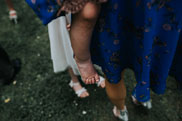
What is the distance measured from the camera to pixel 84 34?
0.88m

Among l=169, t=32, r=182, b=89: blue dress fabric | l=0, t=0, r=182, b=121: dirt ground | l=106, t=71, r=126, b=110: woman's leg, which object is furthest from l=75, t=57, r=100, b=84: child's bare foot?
l=0, t=0, r=182, b=121: dirt ground

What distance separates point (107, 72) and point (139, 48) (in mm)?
272

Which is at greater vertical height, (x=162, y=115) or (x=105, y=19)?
(x=105, y=19)

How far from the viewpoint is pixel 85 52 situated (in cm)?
97

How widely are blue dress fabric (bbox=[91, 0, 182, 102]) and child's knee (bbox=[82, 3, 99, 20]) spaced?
0.29 feet

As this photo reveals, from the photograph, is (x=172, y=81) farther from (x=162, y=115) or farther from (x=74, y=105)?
(x=74, y=105)

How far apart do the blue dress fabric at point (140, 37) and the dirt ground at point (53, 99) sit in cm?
87

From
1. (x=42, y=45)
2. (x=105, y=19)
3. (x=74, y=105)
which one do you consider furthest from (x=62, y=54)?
(x=42, y=45)

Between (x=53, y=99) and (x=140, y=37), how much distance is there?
1500 mm

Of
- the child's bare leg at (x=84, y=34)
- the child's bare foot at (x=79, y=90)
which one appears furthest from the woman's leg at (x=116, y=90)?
the child's bare foot at (x=79, y=90)

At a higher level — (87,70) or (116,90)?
(87,70)

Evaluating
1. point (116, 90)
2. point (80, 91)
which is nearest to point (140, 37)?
point (116, 90)

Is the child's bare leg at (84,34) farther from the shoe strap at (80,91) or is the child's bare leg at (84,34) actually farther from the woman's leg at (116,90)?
the shoe strap at (80,91)

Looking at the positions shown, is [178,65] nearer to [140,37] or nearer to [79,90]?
[140,37]
